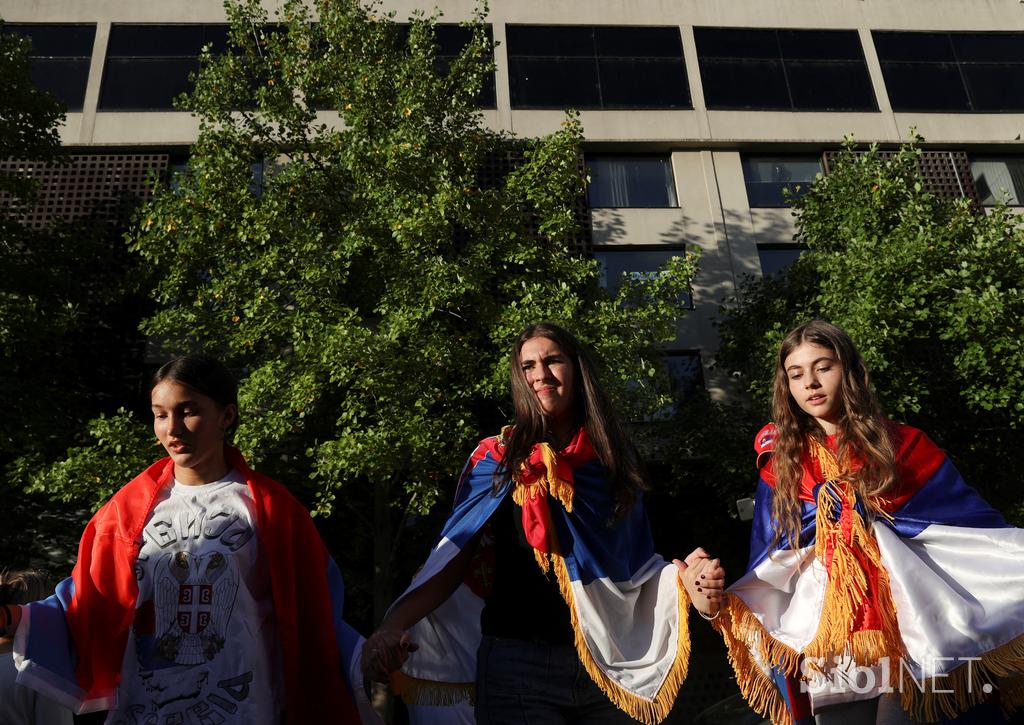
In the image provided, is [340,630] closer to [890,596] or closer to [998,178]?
[890,596]

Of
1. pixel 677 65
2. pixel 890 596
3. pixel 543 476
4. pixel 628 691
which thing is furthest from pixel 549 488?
pixel 677 65

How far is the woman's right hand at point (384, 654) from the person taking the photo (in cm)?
240

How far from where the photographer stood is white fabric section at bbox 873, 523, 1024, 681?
2.58 m

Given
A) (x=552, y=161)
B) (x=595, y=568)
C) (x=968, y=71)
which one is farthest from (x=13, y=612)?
(x=968, y=71)

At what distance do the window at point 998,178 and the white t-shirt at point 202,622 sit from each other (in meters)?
19.0

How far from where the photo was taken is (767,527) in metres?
3.03

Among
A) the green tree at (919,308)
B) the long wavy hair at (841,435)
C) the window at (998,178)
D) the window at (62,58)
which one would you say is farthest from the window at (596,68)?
the long wavy hair at (841,435)

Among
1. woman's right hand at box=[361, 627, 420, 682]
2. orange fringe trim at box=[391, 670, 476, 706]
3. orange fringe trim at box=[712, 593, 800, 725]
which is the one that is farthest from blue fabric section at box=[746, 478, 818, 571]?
woman's right hand at box=[361, 627, 420, 682]

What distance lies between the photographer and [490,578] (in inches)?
111

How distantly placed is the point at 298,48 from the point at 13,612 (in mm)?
11404

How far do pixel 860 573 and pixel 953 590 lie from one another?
11.6 inches

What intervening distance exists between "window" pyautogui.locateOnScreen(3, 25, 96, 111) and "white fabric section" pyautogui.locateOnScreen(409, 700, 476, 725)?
17.2m

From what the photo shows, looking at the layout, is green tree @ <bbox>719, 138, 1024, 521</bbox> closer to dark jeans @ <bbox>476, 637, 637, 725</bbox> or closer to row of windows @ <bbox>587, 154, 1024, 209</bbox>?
row of windows @ <bbox>587, 154, 1024, 209</bbox>

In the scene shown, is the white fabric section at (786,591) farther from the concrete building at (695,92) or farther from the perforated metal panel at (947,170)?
the perforated metal panel at (947,170)
